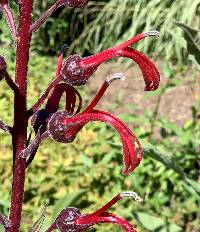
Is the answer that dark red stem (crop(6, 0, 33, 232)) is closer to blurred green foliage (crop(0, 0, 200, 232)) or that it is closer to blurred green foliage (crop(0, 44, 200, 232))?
blurred green foliage (crop(0, 0, 200, 232))

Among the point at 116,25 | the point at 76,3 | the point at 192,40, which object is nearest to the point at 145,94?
the point at 116,25

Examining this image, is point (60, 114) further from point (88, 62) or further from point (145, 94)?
point (145, 94)

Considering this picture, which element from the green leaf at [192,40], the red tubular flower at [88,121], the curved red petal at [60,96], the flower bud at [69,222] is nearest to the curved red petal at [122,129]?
the red tubular flower at [88,121]

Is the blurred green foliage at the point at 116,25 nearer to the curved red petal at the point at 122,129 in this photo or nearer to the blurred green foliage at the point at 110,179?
the blurred green foliage at the point at 110,179

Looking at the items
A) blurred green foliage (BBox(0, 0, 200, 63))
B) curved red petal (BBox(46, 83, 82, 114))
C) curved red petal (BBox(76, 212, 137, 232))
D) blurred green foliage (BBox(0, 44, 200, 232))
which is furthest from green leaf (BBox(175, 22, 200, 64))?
blurred green foliage (BBox(0, 0, 200, 63))

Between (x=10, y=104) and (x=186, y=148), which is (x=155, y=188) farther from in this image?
→ (x=10, y=104)
